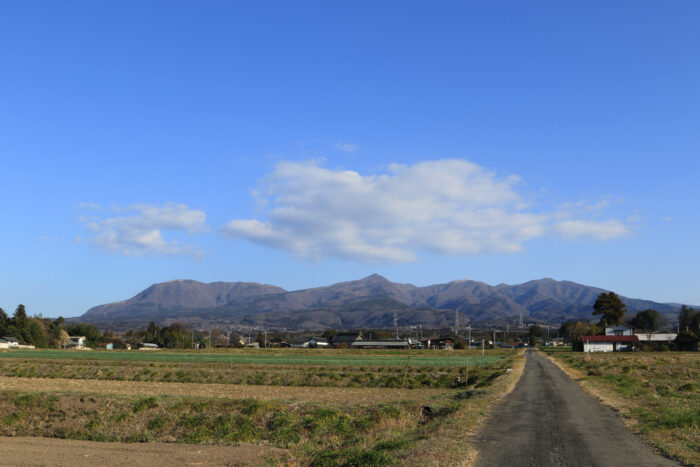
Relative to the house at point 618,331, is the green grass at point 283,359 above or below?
below

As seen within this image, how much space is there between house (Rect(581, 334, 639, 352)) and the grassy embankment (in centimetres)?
11863

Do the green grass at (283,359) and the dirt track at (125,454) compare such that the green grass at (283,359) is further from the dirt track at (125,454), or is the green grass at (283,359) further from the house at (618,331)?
the house at (618,331)

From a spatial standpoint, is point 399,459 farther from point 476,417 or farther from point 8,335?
point 8,335

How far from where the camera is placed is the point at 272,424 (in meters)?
24.5

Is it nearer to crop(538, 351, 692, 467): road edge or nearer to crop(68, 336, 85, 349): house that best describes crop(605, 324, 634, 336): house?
crop(538, 351, 692, 467): road edge

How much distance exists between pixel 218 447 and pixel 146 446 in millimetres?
2876

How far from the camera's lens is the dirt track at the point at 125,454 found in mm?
18203

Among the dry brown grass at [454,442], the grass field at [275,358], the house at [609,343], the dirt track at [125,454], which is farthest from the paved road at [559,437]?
the house at [609,343]

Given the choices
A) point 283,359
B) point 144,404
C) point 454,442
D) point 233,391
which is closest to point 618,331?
point 283,359

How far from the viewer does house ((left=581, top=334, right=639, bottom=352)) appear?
449 ft

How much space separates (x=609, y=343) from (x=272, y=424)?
13415cm

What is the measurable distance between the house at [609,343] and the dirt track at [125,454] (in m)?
134

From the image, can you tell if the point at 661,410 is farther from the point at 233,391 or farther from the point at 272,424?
the point at 233,391

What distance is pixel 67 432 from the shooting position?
83.8 feet
